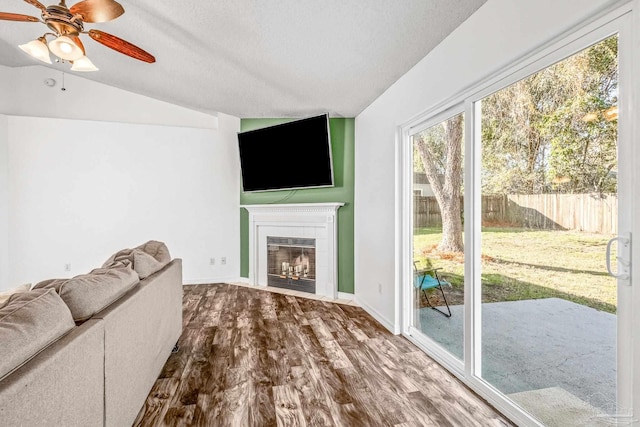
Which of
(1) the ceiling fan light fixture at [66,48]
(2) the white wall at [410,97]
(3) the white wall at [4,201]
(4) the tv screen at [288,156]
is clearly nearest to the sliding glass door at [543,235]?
(2) the white wall at [410,97]

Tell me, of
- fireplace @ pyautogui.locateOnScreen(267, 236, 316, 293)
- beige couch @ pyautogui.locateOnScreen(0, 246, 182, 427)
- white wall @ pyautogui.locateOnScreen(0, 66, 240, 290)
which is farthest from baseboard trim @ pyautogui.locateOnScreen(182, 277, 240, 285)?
beige couch @ pyautogui.locateOnScreen(0, 246, 182, 427)

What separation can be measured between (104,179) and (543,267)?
5.40 meters

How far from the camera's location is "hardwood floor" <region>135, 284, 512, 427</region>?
1.77 meters

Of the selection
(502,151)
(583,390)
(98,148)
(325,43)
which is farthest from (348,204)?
(98,148)

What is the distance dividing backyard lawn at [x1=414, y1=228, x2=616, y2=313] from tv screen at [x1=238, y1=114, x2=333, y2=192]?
7.48ft

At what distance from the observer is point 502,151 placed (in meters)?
1.92

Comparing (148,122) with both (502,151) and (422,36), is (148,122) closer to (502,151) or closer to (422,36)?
(422,36)

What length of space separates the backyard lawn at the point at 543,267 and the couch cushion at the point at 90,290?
7.07 feet

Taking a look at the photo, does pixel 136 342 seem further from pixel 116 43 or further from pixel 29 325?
pixel 116 43

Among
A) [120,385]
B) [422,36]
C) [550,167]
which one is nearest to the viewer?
[120,385]

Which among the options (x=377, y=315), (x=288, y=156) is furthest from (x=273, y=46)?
(x=377, y=315)

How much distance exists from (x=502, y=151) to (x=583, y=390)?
1.31 metres

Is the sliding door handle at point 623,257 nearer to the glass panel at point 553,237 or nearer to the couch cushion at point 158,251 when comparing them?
the glass panel at point 553,237

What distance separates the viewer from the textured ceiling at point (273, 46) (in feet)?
7.06
